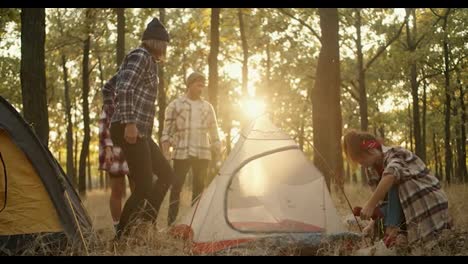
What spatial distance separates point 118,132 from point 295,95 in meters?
22.2

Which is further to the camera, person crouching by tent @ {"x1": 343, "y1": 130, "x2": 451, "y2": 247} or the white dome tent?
the white dome tent

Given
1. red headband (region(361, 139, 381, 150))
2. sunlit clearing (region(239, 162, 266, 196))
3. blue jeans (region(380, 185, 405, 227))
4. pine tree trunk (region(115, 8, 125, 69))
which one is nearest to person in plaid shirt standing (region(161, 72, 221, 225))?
sunlit clearing (region(239, 162, 266, 196))

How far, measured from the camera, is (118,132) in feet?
15.4

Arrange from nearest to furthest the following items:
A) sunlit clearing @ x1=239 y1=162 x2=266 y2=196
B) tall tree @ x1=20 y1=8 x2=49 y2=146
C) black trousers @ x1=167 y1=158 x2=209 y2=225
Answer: sunlit clearing @ x1=239 y1=162 x2=266 y2=196 → black trousers @ x1=167 y1=158 x2=209 y2=225 → tall tree @ x1=20 y1=8 x2=49 y2=146

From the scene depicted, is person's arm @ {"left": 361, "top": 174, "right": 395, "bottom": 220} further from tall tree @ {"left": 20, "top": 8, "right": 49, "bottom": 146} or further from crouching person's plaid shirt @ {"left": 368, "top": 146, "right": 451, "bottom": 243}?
tall tree @ {"left": 20, "top": 8, "right": 49, "bottom": 146}

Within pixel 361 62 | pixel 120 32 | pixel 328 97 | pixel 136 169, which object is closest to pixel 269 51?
pixel 361 62

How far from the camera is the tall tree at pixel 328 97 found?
28.6 ft

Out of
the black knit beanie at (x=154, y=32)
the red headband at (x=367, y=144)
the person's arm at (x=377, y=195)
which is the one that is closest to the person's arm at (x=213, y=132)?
the black knit beanie at (x=154, y=32)

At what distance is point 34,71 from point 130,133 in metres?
2.98

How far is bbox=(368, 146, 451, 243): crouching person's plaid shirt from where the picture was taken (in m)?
4.20

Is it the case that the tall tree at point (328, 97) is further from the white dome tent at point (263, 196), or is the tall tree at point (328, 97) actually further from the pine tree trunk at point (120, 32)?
the pine tree trunk at point (120, 32)

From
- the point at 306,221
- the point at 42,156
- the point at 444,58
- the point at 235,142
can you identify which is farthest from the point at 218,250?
the point at 444,58

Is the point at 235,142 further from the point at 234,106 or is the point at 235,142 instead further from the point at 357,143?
the point at 234,106

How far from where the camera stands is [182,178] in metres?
6.61
